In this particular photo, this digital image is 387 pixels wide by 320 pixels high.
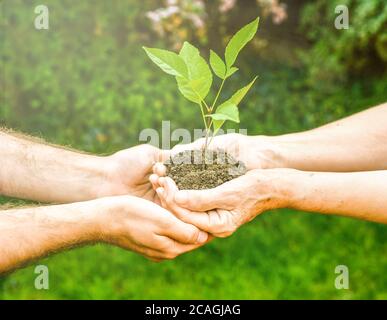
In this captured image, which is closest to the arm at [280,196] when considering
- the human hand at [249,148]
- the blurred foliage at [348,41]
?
the human hand at [249,148]

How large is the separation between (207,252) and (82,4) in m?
2.08

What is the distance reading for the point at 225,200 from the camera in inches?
86.7

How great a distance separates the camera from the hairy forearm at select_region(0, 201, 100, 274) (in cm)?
219

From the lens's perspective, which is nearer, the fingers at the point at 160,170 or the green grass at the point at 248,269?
the fingers at the point at 160,170

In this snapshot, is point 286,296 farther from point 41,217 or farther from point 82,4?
point 82,4

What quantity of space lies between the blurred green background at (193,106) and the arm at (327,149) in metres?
1.07

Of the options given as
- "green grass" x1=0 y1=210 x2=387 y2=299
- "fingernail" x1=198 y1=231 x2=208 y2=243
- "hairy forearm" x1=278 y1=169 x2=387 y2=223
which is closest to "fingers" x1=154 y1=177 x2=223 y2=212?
"fingernail" x1=198 y1=231 x2=208 y2=243

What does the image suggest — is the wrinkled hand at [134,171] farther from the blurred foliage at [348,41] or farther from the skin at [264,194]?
the blurred foliage at [348,41]

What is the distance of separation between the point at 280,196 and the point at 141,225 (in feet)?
1.60

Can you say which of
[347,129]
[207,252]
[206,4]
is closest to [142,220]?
[347,129]

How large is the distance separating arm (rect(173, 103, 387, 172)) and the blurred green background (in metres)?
1.07

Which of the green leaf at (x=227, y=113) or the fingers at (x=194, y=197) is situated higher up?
the green leaf at (x=227, y=113)

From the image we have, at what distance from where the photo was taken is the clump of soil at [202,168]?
2.22 m

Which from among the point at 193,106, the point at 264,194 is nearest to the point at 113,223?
the point at 264,194
